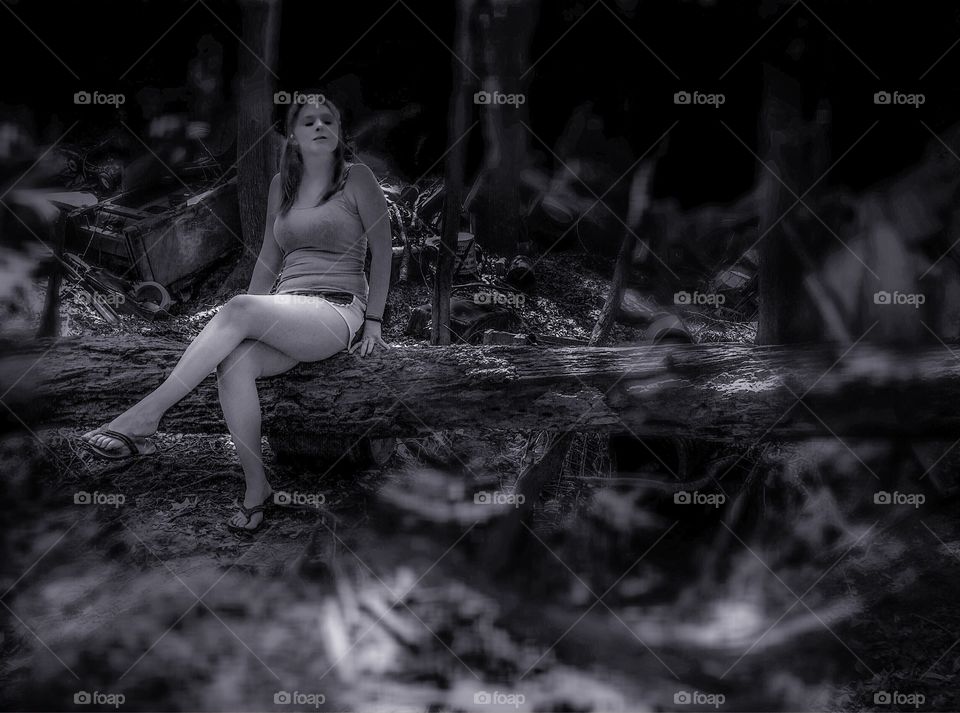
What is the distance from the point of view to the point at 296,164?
2561 mm

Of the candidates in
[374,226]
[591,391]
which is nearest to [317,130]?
[374,226]

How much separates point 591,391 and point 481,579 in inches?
29.3

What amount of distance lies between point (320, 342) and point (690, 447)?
1377 millimetres

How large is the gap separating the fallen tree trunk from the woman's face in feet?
2.29

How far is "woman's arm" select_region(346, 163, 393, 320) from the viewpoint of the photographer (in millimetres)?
2527

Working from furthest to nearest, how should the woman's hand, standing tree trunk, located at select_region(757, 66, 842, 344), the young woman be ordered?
standing tree trunk, located at select_region(757, 66, 842, 344)
the woman's hand
the young woman

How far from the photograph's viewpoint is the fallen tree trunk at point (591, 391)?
2396 millimetres

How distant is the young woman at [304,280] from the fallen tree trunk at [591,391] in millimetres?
86

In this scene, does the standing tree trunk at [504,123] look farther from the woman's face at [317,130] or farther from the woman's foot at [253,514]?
the woman's foot at [253,514]

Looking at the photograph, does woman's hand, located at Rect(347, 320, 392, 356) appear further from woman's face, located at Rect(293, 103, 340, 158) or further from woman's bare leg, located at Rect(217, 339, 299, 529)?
woman's face, located at Rect(293, 103, 340, 158)

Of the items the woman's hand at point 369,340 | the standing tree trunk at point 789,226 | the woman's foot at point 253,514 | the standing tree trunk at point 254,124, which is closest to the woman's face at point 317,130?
the standing tree trunk at point 254,124

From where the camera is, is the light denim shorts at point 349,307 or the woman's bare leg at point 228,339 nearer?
the woman's bare leg at point 228,339

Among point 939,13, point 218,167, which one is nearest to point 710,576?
point 939,13

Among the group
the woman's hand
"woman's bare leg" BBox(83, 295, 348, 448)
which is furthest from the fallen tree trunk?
"woman's bare leg" BBox(83, 295, 348, 448)
